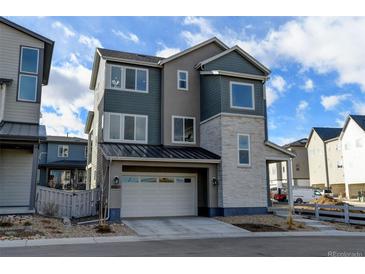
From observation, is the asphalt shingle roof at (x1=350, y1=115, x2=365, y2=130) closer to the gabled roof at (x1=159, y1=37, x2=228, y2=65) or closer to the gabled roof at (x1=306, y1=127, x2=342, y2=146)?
the gabled roof at (x1=306, y1=127, x2=342, y2=146)

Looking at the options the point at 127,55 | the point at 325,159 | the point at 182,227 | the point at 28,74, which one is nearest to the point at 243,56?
the point at 127,55

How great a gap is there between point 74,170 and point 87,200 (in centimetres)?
2075

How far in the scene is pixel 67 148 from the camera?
3666cm

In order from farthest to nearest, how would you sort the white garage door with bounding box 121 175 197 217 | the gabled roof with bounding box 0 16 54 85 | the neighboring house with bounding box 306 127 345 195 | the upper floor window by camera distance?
the neighboring house with bounding box 306 127 345 195, the upper floor window, the white garage door with bounding box 121 175 197 217, the gabled roof with bounding box 0 16 54 85

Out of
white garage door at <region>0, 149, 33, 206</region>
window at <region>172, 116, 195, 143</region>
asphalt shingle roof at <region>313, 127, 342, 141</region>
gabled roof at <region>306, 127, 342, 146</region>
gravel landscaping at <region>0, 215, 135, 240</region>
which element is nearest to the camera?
gravel landscaping at <region>0, 215, 135, 240</region>

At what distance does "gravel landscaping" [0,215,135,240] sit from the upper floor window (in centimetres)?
829

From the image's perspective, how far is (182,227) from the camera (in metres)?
14.7

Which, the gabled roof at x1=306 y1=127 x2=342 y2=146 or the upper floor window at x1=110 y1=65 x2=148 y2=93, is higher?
the gabled roof at x1=306 y1=127 x2=342 y2=146

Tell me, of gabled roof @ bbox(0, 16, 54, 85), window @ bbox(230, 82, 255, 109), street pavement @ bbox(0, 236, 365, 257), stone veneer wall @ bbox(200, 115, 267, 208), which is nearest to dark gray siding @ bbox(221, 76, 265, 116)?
window @ bbox(230, 82, 255, 109)

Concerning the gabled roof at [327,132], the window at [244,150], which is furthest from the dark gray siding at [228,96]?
the gabled roof at [327,132]

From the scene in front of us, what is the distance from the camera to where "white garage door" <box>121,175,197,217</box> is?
1802 centimetres

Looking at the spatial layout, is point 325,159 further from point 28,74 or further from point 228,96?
point 28,74

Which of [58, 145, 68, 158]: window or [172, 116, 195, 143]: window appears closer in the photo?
[172, 116, 195, 143]: window
